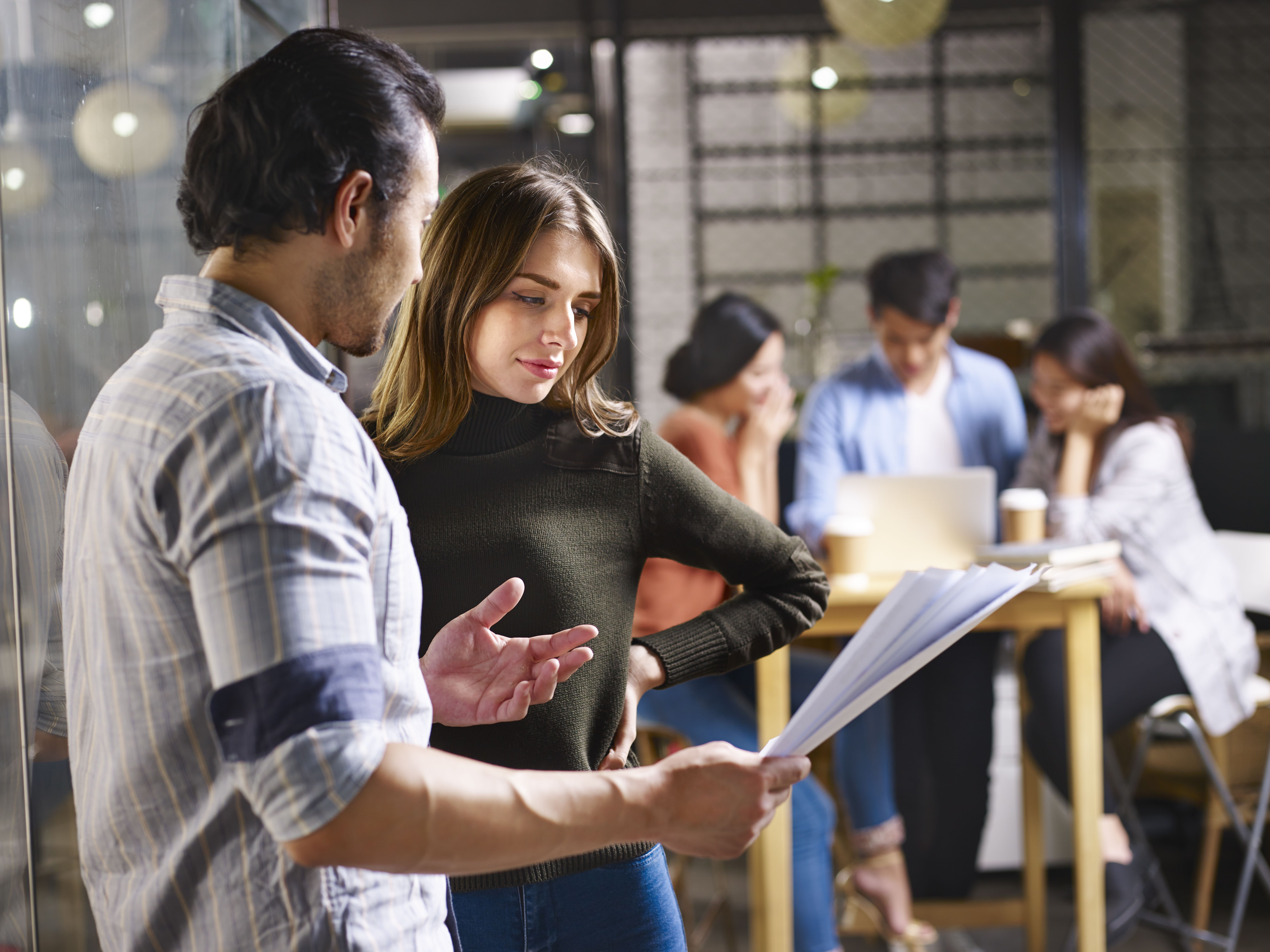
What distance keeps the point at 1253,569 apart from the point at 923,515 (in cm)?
91

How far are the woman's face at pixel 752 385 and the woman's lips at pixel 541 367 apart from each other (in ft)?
4.87

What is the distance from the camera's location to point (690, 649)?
3.69ft

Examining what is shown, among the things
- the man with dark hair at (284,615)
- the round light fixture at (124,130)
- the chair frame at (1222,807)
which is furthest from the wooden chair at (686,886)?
the man with dark hair at (284,615)

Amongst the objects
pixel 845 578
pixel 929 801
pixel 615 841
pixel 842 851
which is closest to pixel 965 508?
pixel 845 578

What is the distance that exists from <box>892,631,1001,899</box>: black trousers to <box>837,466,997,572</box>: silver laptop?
0.37 m

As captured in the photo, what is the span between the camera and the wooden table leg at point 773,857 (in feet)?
6.45

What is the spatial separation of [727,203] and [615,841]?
260 inches

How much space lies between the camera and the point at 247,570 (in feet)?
1.82

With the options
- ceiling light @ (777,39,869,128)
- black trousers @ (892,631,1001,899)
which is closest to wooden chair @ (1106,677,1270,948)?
black trousers @ (892,631,1001,899)

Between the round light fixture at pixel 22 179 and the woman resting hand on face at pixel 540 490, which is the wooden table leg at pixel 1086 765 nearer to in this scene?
the woman resting hand on face at pixel 540 490

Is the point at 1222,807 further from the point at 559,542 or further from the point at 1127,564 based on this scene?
the point at 559,542

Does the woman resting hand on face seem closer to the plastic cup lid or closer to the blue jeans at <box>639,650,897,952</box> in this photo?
the blue jeans at <box>639,650,897,952</box>

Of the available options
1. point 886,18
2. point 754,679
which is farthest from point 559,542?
point 886,18

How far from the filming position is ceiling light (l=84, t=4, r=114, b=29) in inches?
43.6
